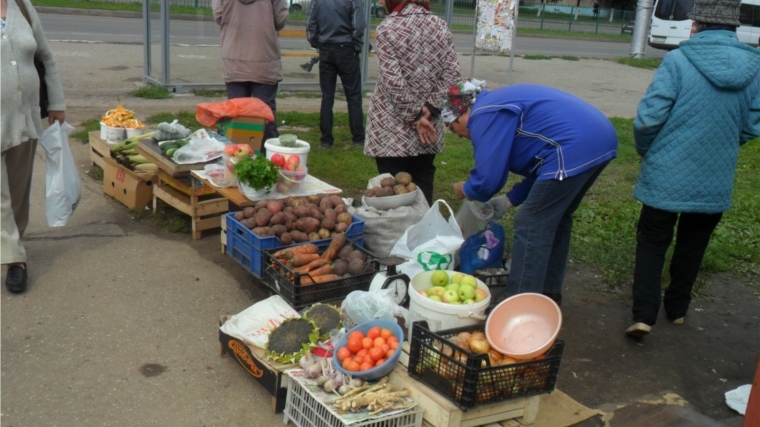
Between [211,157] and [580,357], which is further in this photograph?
[211,157]

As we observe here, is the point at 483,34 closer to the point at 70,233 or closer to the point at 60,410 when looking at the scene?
the point at 70,233

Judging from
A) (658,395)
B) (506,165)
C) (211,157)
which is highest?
(506,165)

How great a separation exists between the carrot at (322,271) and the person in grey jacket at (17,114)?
5.98 ft

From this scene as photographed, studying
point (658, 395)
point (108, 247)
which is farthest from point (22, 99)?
point (658, 395)

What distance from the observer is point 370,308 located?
12.9 feet

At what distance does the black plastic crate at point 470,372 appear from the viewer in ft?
10.6

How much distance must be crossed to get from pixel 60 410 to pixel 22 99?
2028 millimetres

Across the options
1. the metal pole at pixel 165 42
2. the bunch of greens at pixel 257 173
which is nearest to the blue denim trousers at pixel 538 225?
the bunch of greens at pixel 257 173

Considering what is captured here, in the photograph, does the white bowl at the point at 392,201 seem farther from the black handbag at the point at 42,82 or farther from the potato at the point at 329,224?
the black handbag at the point at 42,82

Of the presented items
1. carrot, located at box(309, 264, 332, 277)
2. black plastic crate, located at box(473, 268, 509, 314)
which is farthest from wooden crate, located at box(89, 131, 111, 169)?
black plastic crate, located at box(473, 268, 509, 314)

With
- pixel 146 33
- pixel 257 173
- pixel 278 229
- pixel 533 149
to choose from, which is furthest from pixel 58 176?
pixel 146 33

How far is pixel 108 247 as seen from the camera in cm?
546

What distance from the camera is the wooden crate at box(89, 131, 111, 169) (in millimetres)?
6684

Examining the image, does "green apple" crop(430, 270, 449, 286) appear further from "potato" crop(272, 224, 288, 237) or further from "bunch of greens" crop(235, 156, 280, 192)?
"bunch of greens" crop(235, 156, 280, 192)
